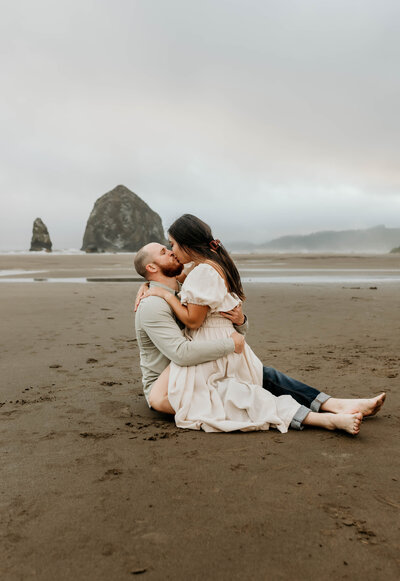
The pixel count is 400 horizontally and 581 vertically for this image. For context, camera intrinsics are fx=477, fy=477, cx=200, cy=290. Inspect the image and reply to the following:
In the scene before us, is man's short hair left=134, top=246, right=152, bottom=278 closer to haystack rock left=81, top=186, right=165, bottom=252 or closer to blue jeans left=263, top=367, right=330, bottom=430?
blue jeans left=263, top=367, right=330, bottom=430

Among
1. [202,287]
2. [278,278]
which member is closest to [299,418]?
[202,287]

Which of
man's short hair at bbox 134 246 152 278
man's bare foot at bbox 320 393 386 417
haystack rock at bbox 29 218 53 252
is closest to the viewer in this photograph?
man's bare foot at bbox 320 393 386 417

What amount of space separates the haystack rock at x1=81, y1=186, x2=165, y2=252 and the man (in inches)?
3261

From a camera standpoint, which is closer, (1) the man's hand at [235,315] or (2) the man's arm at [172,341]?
(2) the man's arm at [172,341]

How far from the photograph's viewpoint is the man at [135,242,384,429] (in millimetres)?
3684

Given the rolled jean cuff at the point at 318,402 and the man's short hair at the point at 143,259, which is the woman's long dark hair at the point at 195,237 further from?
the rolled jean cuff at the point at 318,402

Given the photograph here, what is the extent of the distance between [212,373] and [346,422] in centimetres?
107

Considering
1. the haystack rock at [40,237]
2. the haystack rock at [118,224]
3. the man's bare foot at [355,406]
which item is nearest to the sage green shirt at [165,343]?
the man's bare foot at [355,406]

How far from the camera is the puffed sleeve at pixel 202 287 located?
3.61 m

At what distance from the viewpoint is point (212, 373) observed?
3.82m

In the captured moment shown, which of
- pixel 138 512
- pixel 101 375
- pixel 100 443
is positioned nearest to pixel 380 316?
pixel 101 375

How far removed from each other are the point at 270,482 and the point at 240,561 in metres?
0.75

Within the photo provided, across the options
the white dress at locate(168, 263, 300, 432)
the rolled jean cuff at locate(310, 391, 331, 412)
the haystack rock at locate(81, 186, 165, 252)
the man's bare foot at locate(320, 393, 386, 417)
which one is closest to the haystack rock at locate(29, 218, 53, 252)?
the haystack rock at locate(81, 186, 165, 252)

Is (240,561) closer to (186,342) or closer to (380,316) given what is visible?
(186,342)
